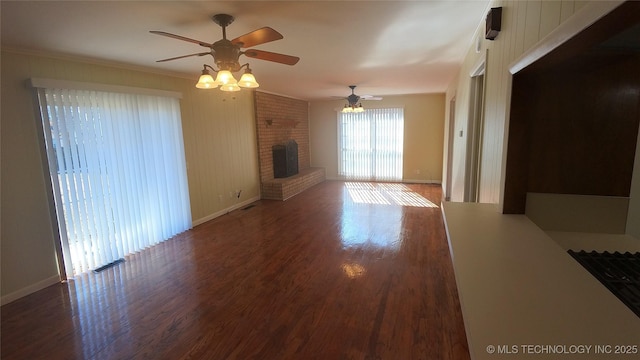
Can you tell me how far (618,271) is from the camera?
1.06m

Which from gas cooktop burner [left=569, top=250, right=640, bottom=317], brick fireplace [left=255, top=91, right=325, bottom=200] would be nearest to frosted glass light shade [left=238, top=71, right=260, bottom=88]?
gas cooktop burner [left=569, top=250, right=640, bottom=317]

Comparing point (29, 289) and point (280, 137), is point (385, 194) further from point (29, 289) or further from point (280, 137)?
point (29, 289)

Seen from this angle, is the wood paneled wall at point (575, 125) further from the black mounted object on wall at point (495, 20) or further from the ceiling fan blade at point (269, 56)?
the ceiling fan blade at point (269, 56)

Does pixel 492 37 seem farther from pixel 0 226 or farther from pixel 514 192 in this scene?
pixel 0 226

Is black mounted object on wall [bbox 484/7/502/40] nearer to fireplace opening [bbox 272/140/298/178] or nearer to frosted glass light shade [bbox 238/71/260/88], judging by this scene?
frosted glass light shade [bbox 238/71/260/88]

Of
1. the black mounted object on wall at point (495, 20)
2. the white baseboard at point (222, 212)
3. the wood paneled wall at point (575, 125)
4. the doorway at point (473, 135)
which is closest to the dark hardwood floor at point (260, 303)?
the white baseboard at point (222, 212)

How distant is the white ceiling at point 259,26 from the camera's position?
201 centimetres

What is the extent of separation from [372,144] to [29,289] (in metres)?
7.07

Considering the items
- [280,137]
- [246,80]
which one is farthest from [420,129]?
[246,80]

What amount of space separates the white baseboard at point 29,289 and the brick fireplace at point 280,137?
12.3ft

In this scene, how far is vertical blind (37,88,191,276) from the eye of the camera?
3049mm

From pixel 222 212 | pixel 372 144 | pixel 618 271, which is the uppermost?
pixel 372 144

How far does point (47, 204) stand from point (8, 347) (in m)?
1.39

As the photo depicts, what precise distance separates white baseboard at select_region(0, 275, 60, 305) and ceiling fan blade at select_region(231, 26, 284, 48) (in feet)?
10.0
